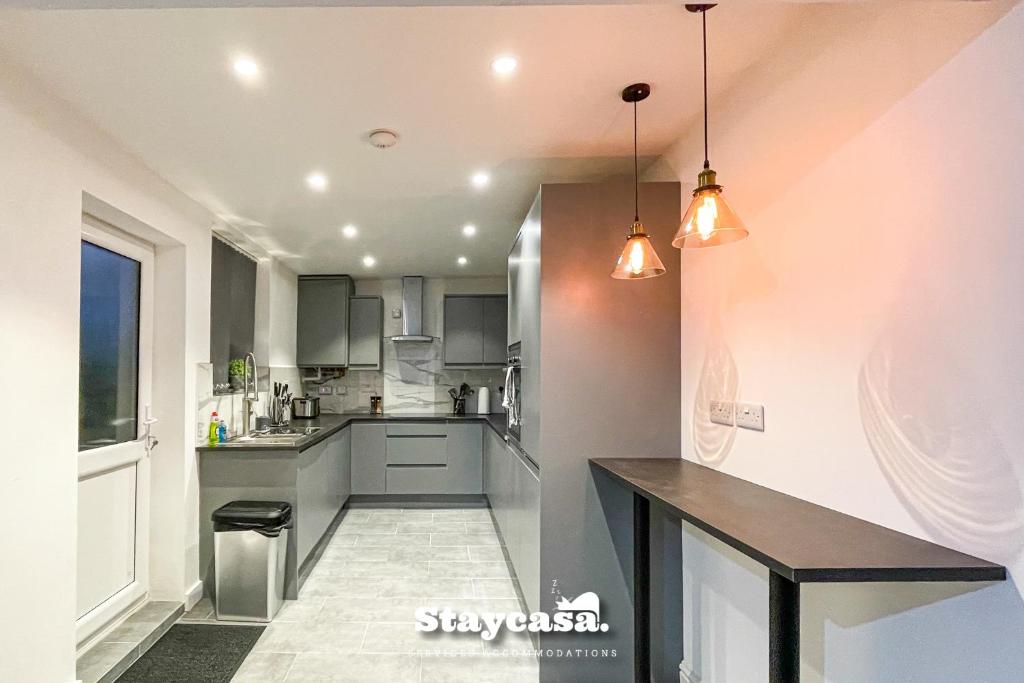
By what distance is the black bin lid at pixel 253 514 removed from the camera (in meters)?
2.69

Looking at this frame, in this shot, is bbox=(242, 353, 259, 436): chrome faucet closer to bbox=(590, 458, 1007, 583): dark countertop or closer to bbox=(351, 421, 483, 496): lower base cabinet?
bbox=(351, 421, 483, 496): lower base cabinet

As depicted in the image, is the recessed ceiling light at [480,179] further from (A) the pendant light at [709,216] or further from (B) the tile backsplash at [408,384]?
(B) the tile backsplash at [408,384]

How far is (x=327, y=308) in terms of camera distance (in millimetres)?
5109

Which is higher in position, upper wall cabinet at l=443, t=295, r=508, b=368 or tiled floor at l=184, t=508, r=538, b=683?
upper wall cabinet at l=443, t=295, r=508, b=368

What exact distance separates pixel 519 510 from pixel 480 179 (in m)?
1.90

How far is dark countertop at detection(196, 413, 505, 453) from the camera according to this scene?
9.61 ft

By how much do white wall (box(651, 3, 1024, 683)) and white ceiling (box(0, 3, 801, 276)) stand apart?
0.39 m

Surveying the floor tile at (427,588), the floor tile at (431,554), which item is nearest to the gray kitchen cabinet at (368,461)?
the floor tile at (431,554)

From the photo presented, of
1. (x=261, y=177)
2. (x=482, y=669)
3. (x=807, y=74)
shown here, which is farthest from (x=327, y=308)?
(x=807, y=74)

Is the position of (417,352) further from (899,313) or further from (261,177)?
(899,313)

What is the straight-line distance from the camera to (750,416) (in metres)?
1.71

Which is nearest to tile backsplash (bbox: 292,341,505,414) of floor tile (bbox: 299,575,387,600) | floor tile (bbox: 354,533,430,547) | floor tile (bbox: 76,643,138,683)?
floor tile (bbox: 354,533,430,547)

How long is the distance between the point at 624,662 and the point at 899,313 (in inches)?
72.4

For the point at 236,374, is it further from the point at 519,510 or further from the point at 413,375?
the point at 519,510
